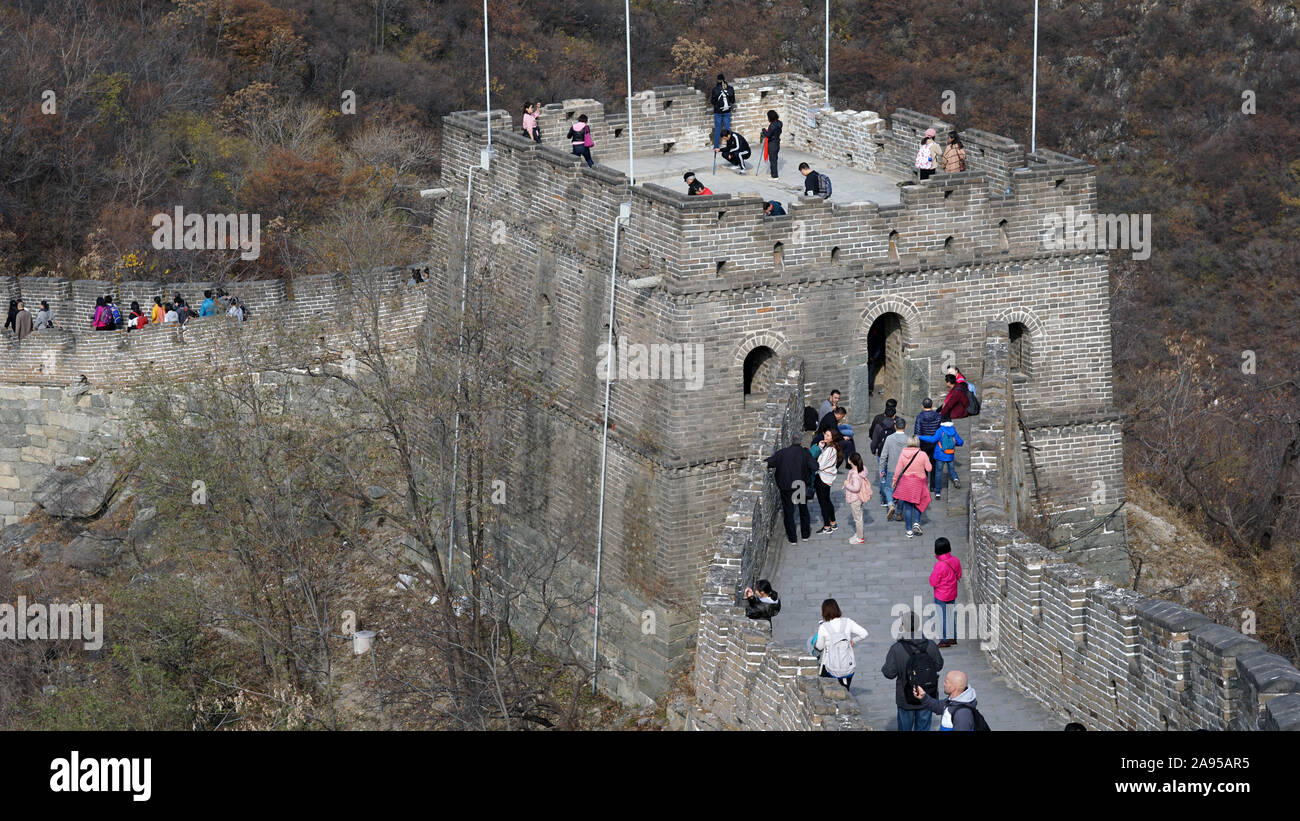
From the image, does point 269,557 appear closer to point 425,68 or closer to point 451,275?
point 451,275

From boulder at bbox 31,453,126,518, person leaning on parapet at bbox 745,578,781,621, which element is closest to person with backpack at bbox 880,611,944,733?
person leaning on parapet at bbox 745,578,781,621

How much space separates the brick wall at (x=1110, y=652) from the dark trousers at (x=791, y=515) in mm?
2721

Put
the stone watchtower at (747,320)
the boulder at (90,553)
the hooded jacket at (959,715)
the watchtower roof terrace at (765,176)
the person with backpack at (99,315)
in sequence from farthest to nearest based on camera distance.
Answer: the person with backpack at (99,315) → the boulder at (90,553) → the watchtower roof terrace at (765,176) → the stone watchtower at (747,320) → the hooded jacket at (959,715)

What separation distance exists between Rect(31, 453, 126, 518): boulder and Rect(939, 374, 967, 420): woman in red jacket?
20332 millimetres

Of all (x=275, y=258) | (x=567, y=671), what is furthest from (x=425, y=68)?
(x=567, y=671)

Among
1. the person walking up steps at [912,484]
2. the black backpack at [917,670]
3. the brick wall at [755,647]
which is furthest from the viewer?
the person walking up steps at [912,484]

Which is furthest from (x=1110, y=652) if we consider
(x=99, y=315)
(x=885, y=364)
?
(x=99, y=315)

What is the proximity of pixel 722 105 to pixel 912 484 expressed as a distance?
12858mm

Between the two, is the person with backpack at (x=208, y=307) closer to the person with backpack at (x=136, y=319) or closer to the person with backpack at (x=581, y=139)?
the person with backpack at (x=136, y=319)

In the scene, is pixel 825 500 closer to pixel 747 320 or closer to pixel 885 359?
pixel 747 320

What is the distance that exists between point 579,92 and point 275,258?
18205 millimetres

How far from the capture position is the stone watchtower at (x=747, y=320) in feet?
105

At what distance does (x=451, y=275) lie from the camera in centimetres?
3891

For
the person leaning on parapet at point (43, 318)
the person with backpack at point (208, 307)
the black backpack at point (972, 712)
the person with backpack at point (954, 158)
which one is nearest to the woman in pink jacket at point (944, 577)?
the black backpack at point (972, 712)
